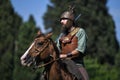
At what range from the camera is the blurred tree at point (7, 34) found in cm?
6643

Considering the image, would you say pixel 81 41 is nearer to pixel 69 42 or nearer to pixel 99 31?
pixel 69 42

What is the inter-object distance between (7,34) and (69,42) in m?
55.7

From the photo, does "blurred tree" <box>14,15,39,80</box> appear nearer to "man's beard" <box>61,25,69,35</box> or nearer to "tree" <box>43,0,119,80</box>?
"tree" <box>43,0,119,80</box>

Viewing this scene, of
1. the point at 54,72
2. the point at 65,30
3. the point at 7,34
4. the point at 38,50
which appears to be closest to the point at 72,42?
the point at 65,30

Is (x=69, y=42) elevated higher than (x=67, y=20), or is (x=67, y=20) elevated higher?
(x=67, y=20)

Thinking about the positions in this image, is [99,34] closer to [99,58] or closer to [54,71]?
[99,58]

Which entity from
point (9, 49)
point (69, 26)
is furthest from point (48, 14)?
point (69, 26)

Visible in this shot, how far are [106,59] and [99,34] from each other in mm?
3375

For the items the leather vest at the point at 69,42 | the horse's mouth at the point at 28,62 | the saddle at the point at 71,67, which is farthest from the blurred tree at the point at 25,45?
the horse's mouth at the point at 28,62

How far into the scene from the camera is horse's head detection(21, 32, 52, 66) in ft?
42.1

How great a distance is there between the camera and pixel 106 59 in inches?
3415

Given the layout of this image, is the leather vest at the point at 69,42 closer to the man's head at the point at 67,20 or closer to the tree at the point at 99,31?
the man's head at the point at 67,20

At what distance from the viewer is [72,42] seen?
13.8 metres

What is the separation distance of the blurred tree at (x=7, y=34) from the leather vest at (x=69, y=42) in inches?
2018
